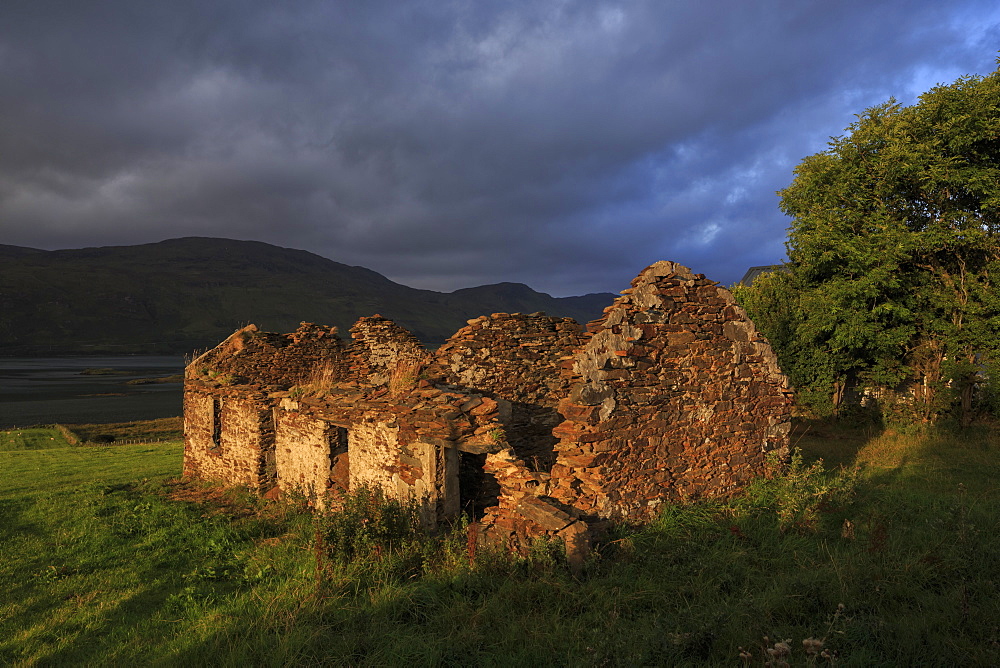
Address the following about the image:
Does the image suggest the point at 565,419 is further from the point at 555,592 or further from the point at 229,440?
the point at 229,440

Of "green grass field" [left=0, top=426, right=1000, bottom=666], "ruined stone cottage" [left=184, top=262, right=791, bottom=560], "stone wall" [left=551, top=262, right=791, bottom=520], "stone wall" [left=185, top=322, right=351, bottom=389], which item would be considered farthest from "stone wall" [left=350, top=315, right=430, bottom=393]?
"stone wall" [left=551, top=262, right=791, bottom=520]

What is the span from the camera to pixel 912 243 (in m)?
14.3

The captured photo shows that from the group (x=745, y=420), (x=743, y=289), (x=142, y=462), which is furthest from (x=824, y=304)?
(x=142, y=462)

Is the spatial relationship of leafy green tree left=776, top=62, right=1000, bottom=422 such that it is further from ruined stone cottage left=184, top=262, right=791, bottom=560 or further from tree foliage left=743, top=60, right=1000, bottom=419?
ruined stone cottage left=184, top=262, right=791, bottom=560

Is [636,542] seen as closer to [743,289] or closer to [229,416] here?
[229,416]

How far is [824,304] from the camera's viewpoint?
1656cm

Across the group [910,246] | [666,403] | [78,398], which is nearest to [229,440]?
[666,403]

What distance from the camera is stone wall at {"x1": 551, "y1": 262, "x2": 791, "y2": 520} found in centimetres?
663

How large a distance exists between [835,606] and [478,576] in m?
3.67

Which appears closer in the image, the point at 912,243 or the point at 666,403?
the point at 666,403

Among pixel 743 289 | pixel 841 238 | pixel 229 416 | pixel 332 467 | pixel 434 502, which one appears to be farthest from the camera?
pixel 743 289

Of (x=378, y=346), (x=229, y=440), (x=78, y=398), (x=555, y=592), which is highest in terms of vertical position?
(x=378, y=346)

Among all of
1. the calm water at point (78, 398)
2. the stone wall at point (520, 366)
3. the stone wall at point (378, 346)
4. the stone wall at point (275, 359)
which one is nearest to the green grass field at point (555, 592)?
the stone wall at point (520, 366)

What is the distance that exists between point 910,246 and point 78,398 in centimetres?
9005
